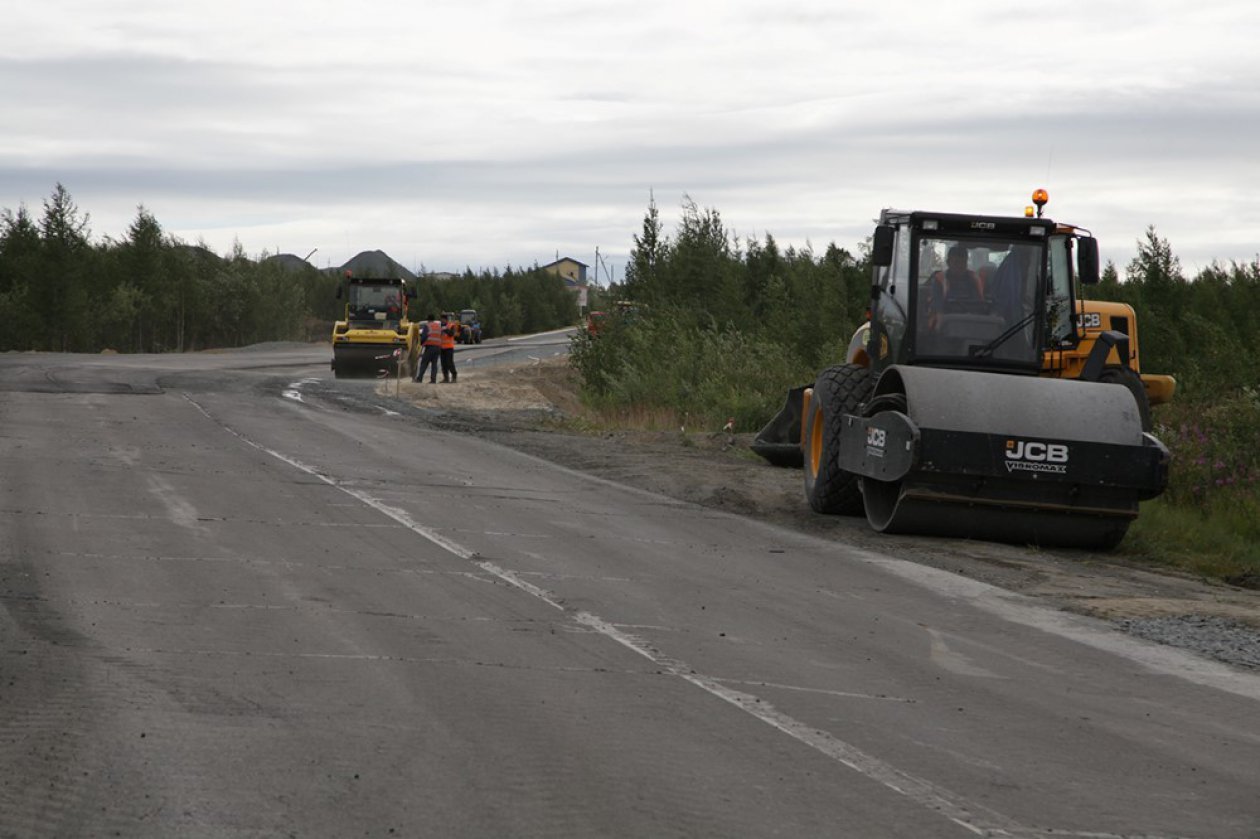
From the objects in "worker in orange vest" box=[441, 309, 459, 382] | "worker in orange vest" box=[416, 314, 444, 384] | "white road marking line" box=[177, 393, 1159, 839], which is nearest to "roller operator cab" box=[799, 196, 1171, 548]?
"white road marking line" box=[177, 393, 1159, 839]

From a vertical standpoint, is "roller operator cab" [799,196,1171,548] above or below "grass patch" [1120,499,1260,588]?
above

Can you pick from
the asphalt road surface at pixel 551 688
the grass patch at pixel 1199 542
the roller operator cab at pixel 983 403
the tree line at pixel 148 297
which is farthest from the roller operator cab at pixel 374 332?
the asphalt road surface at pixel 551 688

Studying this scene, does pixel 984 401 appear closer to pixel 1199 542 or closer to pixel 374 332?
pixel 1199 542

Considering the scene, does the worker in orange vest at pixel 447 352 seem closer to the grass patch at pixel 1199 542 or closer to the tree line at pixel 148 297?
the tree line at pixel 148 297

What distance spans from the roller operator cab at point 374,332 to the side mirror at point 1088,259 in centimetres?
2955

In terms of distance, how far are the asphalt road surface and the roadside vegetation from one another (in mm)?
5071

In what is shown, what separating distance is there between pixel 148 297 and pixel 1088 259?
246 ft

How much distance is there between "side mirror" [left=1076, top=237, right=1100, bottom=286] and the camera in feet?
47.7

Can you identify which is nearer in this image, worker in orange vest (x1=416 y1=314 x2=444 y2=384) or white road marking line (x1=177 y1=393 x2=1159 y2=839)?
white road marking line (x1=177 y1=393 x2=1159 y2=839)

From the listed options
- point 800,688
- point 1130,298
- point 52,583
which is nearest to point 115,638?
point 52,583

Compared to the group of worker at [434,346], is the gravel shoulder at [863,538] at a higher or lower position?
lower

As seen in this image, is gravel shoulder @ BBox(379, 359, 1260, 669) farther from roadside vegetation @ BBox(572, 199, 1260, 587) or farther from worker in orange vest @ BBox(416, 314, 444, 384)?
worker in orange vest @ BBox(416, 314, 444, 384)

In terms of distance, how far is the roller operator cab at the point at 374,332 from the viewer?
1738 inches

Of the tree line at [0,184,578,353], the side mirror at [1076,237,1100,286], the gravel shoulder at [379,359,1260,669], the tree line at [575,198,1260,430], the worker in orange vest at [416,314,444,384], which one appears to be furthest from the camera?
the tree line at [0,184,578,353]
